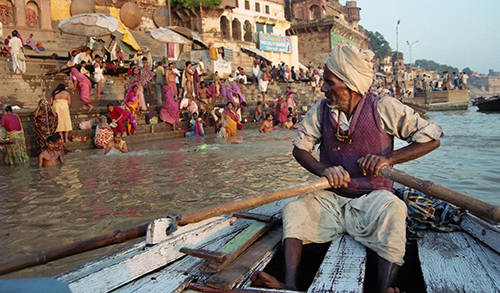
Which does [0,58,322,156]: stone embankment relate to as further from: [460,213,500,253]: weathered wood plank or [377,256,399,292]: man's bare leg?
[460,213,500,253]: weathered wood plank

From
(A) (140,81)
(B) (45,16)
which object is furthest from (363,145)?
(B) (45,16)

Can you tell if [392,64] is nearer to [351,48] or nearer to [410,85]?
[410,85]

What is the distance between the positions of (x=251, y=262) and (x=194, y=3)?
28421 mm

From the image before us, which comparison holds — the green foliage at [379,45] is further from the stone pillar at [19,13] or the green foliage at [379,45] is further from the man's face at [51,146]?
the man's face at [51,146]

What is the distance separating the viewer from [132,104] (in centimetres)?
1122

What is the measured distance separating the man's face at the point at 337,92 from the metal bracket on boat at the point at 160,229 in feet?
4.18

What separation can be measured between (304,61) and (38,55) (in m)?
32.8

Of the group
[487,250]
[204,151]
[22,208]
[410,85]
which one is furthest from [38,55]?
[410,85]

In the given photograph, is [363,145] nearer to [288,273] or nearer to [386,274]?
[386,274]

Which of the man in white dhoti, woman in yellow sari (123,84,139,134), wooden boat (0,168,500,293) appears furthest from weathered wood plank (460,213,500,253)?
the man in white dhoti

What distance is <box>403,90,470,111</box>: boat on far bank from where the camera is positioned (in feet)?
87.2

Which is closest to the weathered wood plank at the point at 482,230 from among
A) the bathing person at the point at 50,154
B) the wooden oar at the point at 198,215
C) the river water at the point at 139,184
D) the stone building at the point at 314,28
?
the wooden oar at the point at 198,215

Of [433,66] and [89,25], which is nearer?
[89,25]

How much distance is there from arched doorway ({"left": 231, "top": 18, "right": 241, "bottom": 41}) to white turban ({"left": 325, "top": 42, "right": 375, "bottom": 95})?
31372 millimetres
